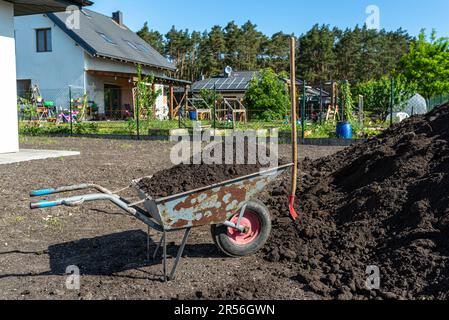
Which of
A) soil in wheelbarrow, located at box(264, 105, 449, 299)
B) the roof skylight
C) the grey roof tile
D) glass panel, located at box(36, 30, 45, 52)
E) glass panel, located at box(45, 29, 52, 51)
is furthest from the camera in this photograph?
the roof skylight

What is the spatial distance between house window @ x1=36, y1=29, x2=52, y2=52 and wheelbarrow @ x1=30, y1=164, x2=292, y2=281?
2443 centimetres

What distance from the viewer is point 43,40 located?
25.5 m

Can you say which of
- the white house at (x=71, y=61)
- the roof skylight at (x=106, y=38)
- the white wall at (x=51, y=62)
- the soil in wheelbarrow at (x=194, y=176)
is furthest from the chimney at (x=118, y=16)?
the soil in wheelbarrow at (x=194, y=176)

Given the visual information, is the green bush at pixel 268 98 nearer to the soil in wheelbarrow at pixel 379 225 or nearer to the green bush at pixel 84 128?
the green bush at pixel 84 128

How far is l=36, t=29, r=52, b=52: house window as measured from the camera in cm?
2527

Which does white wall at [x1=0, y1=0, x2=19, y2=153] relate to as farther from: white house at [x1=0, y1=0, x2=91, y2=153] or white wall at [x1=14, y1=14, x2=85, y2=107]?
white wall at [x1=14, y1=14, x2=85, y2=107]

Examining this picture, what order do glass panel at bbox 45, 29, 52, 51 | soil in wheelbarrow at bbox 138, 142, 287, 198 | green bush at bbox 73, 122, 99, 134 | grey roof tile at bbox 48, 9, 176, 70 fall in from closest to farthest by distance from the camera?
soil in wheelbarrow at bbox 138, 142, 287, 198 < green bush at bbox 73, 122, 99, 134 < grey roof tile at bbox 48, 9, 176, 70 < glass panel at bbox 45, 29, 52, 51

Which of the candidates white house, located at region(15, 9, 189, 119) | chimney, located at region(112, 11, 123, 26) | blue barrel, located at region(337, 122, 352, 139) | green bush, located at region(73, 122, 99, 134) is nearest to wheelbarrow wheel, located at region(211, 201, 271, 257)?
blue barrel, located at region(337, 122, 352, 139)

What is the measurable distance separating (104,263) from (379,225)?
228 centimetres

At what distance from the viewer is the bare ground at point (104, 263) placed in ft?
9.96

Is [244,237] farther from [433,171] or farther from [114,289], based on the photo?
[433,171]

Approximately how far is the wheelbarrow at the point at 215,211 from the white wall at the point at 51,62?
72.1ft

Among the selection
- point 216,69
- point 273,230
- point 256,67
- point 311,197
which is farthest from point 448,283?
point 256,67

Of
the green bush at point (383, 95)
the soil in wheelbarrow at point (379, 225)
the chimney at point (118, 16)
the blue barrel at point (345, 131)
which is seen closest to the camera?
the soil in wheelbarrow at point (379, 225)
